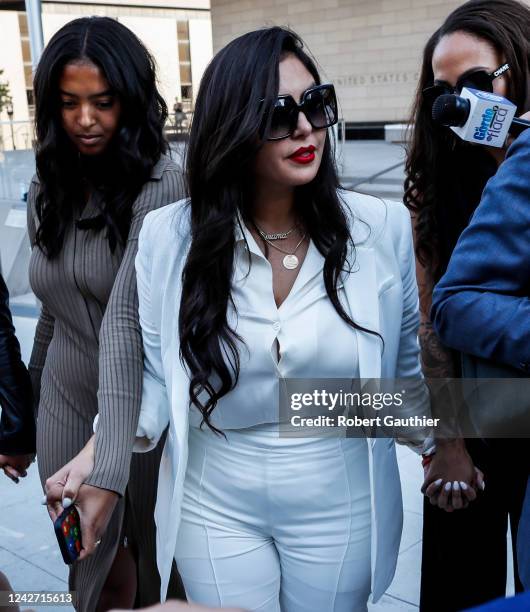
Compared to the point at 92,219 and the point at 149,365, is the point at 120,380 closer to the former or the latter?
the point at 149,365

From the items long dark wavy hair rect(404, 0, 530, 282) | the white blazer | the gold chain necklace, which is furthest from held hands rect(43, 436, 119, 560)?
long dark wavy hair rect(404, 0, 530, 282)

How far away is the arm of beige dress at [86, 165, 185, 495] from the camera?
171 cm

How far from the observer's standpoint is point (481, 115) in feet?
5.76

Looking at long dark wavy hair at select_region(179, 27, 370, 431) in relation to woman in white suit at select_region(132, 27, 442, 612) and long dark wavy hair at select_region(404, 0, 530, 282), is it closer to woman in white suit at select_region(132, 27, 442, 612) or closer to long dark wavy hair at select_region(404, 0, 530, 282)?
woman in white suit at select_region(132, 27, 442, 612)

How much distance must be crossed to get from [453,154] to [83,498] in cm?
132

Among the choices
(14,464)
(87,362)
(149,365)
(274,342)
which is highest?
(274,342)

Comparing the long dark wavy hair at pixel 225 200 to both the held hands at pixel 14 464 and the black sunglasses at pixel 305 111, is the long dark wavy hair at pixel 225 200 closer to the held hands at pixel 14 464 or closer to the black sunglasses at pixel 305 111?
the black sunglasses at pixel 305 111

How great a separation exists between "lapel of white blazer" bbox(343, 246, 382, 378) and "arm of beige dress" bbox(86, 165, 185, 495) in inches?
21.2

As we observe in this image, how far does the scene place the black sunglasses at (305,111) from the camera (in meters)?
1.67

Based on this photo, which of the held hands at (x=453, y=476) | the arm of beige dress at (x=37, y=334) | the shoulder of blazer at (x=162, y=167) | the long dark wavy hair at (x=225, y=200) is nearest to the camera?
the long dark wavy hair at (x=225, y=200)

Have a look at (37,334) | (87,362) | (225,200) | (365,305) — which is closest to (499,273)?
(365,305)

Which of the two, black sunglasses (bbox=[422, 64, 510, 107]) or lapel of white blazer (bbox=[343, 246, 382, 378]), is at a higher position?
black sunglasses (bbox=[422, 64, 510, 107])

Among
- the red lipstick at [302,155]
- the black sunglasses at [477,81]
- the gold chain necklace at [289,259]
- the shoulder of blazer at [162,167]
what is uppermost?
A: the black sunglasses at [477,81]

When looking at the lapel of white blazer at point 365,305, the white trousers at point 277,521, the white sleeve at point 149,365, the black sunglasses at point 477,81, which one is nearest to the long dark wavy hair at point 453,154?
the black sunglasses at point 477,81
